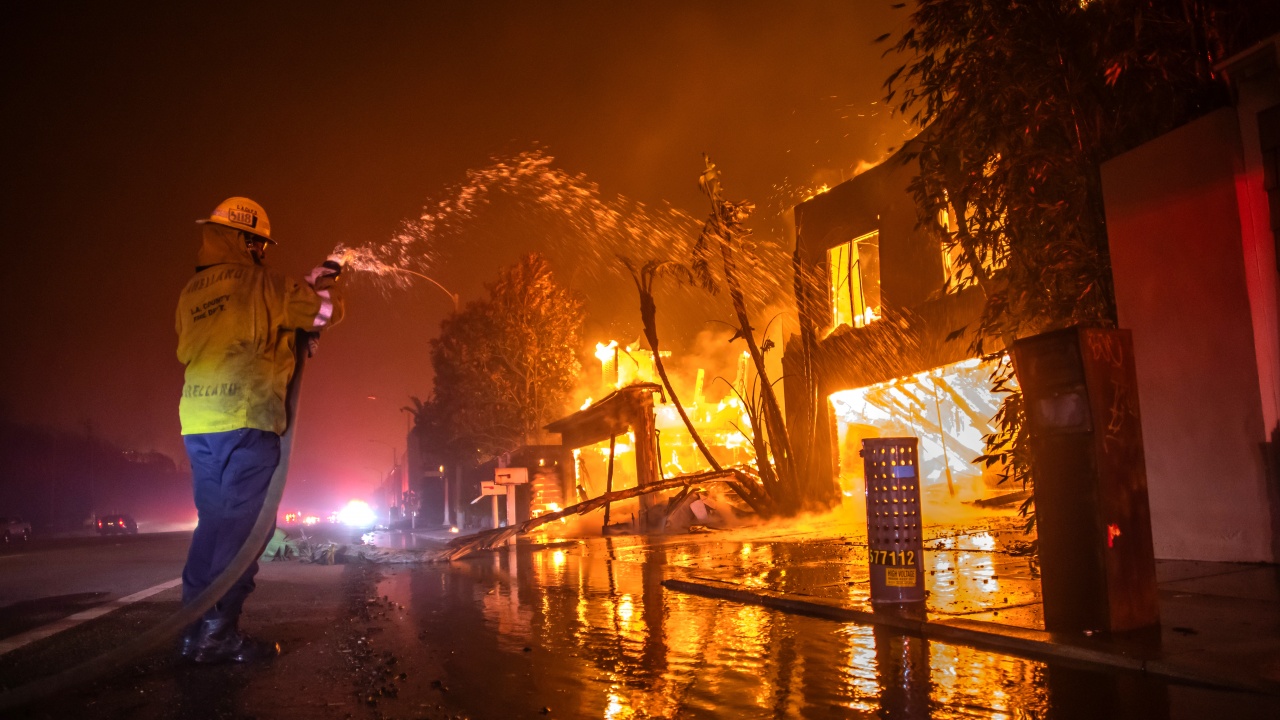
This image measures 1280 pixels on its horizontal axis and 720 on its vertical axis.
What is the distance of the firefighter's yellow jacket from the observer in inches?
185

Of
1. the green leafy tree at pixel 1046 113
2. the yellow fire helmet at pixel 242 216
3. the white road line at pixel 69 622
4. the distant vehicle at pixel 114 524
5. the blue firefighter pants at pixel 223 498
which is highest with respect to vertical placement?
the green leafy tree at pixel 1046 113

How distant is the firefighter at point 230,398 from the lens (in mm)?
4605

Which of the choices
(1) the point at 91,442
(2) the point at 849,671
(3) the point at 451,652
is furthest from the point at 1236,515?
(1) the point at 91,442

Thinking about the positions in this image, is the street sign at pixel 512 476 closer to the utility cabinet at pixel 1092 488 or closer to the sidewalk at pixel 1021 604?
the sidewalk at pixel 1021 604

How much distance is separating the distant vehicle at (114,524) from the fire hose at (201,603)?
46985mm

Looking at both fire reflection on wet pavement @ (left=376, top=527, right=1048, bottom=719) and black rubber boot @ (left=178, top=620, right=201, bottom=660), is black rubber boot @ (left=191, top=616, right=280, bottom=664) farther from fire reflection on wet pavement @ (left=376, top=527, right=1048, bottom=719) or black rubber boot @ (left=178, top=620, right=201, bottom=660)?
fire reflection on wet pavement @ (left=376, top=527, right=1048, bottom=719)

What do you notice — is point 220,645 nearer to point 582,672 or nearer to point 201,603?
point 201,603

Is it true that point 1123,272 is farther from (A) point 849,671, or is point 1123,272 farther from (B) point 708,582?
(A) point 849,671

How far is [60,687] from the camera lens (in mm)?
3639

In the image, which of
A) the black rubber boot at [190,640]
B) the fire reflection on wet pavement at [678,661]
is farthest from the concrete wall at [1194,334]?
the black rubber boot at [190,640]

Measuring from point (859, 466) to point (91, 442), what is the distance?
77.1 m

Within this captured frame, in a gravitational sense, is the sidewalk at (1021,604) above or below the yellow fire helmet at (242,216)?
below

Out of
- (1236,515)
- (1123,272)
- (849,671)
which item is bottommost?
(849,671)

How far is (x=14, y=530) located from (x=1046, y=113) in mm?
41422
